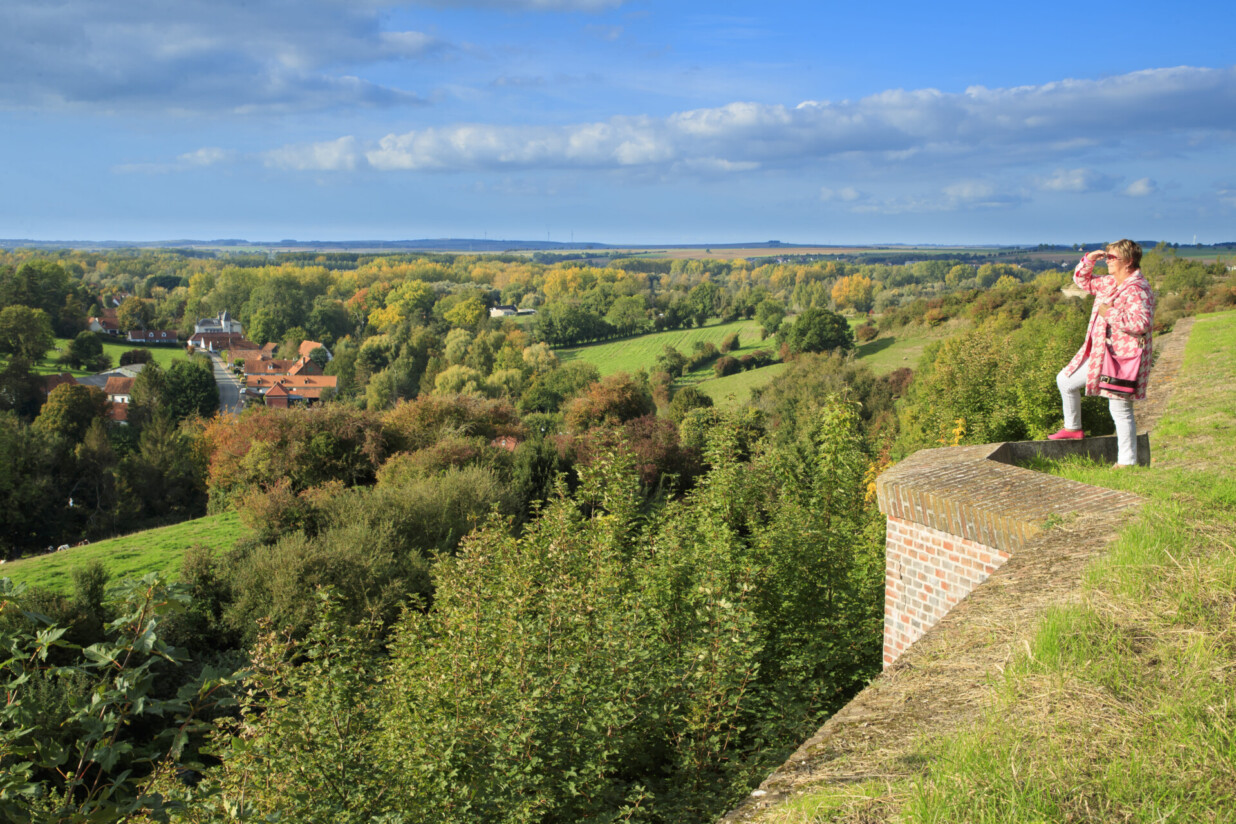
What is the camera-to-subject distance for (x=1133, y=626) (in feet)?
10.9

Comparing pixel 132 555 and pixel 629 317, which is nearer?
pixel 132 555

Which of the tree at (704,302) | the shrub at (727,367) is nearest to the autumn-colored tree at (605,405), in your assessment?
the shrub at (727,367)

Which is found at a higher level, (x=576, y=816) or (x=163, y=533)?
(x=576, y=816)

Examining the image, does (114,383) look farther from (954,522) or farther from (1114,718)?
(1114,718)

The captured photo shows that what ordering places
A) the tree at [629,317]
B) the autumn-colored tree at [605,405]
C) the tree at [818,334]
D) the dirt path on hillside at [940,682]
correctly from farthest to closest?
the tree at [629,317], the tree at [818,334], the autumn-colored tree at [605,405], the dirt path on hillside at [940,682]

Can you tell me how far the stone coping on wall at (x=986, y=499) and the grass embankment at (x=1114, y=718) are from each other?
722 millimetres

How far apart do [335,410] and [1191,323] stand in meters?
28.4

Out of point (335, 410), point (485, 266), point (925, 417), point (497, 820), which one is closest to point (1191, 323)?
point (925, 417)

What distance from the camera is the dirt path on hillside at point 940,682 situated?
288 centimetres

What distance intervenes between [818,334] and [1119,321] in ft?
178

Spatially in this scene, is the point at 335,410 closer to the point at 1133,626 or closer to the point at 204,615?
the point at 204,615

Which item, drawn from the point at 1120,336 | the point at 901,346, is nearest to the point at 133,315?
the point at 901,346

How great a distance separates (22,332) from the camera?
6275 cm

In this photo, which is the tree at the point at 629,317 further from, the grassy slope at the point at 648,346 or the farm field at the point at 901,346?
the farm field at the point at 901,346
